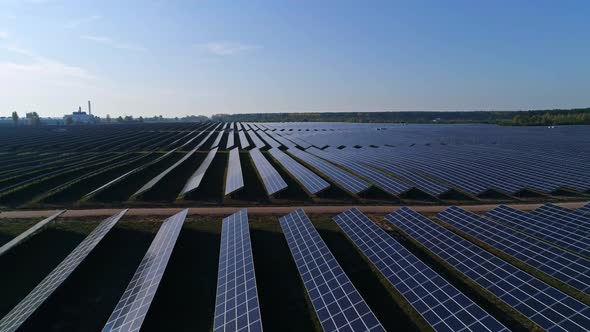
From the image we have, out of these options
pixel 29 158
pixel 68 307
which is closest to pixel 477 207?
pixel 68 307

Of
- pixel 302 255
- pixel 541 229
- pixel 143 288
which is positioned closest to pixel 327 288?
pixel 302 255

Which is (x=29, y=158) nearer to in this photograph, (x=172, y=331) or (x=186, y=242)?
(x=186, y=242)

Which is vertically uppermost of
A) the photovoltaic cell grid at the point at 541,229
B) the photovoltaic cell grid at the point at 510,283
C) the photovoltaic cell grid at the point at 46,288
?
the photovoltaic cell grid at the point at 541,229

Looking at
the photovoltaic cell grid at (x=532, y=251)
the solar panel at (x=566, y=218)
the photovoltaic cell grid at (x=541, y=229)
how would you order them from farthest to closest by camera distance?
the solar panel at (x=566, y=218)
the photovoltaic cell grid at (x=541, y=229)
the photovoltaic cell grid at (x=532, y=251)

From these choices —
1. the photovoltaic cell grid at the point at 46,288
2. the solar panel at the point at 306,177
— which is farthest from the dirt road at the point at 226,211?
the photovoltaic cell grid at the point at 46,288

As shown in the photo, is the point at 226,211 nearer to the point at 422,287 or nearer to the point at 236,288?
the point at 236,288

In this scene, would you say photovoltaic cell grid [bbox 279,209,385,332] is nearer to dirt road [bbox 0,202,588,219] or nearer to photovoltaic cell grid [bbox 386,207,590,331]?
photovoltaic cell grid [bbox 386,207,590,331]

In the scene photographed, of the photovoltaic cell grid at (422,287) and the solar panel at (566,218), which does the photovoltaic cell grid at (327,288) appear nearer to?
the photovoltaic cell grid at (422,287)
